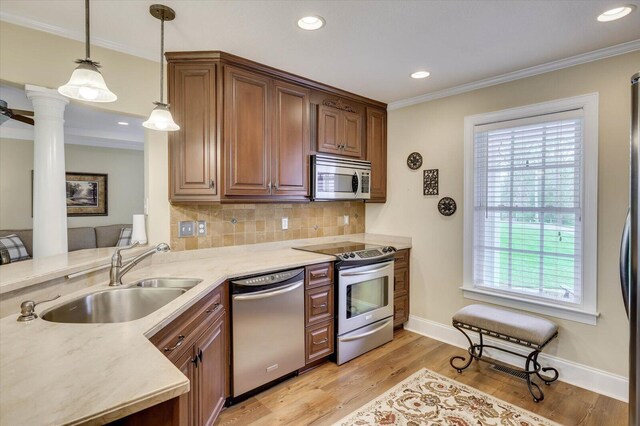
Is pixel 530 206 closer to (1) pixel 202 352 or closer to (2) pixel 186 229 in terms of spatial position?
(1) pixel 202 352

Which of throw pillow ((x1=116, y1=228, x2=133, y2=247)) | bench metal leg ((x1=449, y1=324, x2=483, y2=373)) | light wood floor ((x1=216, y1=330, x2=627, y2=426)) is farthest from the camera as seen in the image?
throw pillow ((x1=116, y1=228, x2=133, y2=247))

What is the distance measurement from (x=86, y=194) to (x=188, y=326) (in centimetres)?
500

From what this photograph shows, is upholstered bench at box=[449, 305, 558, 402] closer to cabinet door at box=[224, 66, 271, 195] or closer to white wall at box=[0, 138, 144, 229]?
cabinet door at box=[224, 66, 271, 195]

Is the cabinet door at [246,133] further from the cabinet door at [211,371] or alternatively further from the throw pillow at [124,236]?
the throw pillow at [124,236]

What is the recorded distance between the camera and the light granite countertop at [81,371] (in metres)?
0.76

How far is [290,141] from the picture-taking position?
2855 millimetres

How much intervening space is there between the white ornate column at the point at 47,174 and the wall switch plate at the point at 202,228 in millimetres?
918

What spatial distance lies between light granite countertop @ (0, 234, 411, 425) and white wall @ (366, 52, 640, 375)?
251cm

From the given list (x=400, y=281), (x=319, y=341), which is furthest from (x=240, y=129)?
(x=400, y=281)

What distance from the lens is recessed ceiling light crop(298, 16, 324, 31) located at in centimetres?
194

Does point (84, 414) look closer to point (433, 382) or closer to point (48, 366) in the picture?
point (48, 366)

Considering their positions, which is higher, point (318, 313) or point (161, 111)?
point (161, 111)

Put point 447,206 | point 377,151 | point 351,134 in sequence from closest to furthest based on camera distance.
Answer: point 447,206 → point 351,134 → point 377,151

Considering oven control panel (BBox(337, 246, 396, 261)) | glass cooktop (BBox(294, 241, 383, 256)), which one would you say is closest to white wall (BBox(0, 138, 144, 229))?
glass cooktop (BBox(294, 241, 383, 256))
